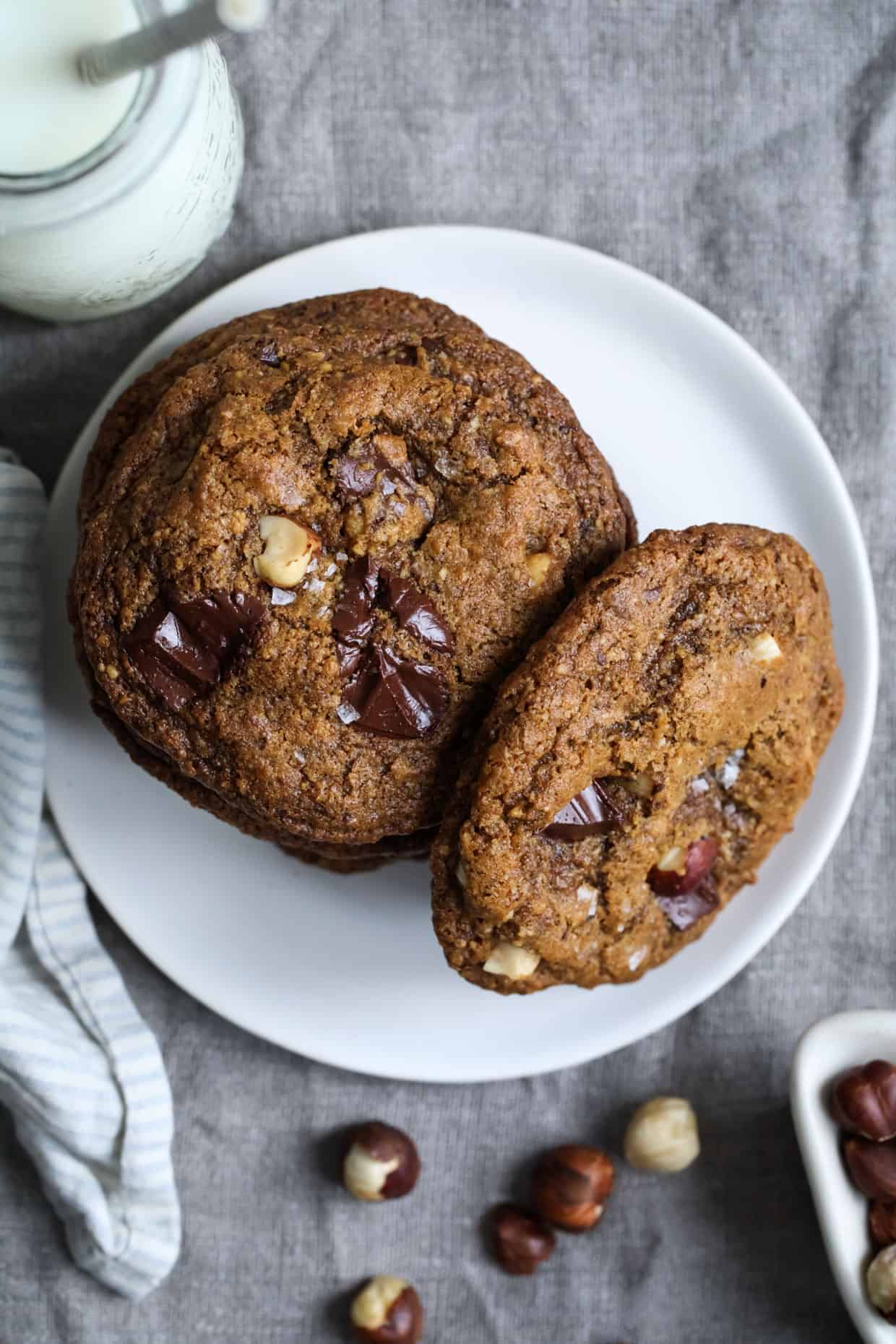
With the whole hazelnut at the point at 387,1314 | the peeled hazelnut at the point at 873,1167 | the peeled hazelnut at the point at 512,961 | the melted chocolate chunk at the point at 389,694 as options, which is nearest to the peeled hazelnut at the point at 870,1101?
the peeled hazelnut at the point at 873,1167

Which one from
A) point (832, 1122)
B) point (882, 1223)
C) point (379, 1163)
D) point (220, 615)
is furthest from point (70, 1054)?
point (882, 1223)

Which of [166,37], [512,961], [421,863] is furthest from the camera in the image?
[421,863]

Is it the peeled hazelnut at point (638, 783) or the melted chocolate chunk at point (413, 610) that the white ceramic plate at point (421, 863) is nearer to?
the peeled hazelnut at point (638, 783)

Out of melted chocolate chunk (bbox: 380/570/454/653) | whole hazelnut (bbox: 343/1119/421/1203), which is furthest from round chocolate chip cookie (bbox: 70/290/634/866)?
whole hazelnut (bbox: 343/1119/421/1203)

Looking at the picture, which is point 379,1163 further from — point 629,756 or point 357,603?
point 357,603

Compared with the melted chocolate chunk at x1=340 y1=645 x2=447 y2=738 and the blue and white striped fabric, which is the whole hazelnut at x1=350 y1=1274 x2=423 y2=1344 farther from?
the melted chocolate chunk at x1=340 y1=645 x2=447 y2=738

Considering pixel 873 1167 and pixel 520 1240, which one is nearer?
pixel 873 1167
